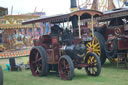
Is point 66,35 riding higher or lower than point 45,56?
higher

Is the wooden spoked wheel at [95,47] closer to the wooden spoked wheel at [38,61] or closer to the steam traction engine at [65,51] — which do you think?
the steam traction engine at [65,51]

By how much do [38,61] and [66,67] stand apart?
1.59m

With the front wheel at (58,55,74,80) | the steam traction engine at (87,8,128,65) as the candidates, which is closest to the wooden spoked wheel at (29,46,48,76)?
the front wheel at (58,55,74,80)

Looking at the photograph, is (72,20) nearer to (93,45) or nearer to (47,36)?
(47,36)

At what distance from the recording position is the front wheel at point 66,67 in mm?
7001

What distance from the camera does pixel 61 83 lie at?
6.86 metres

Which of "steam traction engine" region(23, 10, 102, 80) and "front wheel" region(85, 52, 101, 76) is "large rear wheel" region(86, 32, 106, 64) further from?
"front wheel" region(85, 52, 101, 76)

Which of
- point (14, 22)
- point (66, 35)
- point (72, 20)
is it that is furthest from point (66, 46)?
point (14, 22)

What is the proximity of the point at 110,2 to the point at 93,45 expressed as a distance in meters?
18.0

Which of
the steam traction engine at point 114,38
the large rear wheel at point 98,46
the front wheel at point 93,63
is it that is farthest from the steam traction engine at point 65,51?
the large rear wheel at point 98,46

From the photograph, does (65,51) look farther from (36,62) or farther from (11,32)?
(11,32)

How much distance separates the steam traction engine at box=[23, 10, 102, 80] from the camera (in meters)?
7.44

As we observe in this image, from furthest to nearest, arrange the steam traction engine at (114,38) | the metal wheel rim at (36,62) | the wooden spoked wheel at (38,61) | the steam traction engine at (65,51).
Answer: the steam traction engine at (114,38), the metal wheel rim at (36,62), the wooden spoked wheel at (38,61), the steam traction engine at (65,51)

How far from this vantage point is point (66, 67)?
A: 24.0 feet
